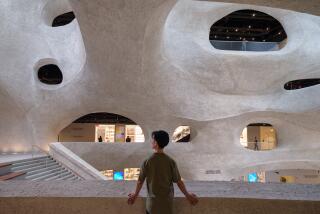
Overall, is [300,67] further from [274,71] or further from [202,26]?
[202,26]

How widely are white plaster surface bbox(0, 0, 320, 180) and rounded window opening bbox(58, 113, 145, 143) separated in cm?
552

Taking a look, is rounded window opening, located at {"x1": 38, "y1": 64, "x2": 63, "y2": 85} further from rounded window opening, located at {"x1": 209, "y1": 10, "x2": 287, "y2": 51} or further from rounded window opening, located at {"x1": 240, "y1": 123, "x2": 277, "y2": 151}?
rounded window opening, located at {"x1": 240, "y1": 123, "x2": 277, "y2": 151}

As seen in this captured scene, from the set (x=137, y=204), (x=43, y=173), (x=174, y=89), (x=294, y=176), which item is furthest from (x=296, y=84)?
(x=137, y=204)

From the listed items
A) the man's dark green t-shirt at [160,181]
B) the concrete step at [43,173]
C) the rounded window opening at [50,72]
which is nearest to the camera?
the man's dark green t-shirt at [160,181]

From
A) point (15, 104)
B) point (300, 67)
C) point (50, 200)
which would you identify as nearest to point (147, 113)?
point (15, 104)

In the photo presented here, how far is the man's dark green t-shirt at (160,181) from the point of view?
2.13m

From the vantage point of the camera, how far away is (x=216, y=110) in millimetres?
13766

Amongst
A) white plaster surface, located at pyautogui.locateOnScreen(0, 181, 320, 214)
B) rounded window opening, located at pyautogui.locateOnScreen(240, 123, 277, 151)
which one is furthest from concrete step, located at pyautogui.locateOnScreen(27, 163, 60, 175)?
rounded window opening, located at pyautogui.locateOnScreen(240, 123, 277, 151)

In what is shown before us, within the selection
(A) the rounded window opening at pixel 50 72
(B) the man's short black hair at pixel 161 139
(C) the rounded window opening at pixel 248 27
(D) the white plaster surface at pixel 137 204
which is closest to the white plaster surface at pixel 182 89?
(C) the rounded window opening at pixel 248 27

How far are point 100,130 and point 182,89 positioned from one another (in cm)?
864

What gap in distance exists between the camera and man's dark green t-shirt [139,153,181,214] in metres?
2.13

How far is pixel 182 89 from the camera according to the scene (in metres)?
13.5

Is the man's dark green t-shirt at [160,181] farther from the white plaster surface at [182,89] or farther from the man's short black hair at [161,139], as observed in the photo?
the white plaster surface at [182,89]

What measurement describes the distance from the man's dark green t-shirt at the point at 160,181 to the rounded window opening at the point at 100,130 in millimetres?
17683
